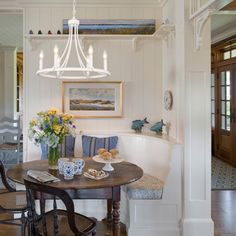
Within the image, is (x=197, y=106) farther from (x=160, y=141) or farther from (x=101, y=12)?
(x=101, y=12)

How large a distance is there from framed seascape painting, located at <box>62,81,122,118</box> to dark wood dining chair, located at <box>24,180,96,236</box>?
1.91m

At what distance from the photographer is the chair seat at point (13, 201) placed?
2557 mm

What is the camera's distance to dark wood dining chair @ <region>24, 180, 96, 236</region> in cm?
183

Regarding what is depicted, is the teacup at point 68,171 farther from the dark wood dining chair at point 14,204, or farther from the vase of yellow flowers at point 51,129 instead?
the dark wood dining chair at point 14,204

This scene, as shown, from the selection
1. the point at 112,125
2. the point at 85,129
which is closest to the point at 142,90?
the point at 112,125

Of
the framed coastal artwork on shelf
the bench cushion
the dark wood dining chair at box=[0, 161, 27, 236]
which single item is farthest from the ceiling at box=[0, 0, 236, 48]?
the bench cushion

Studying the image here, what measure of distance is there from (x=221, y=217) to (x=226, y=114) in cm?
347

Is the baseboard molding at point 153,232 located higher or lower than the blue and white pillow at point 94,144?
lower

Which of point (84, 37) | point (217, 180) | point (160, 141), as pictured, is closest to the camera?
point (160, 141)

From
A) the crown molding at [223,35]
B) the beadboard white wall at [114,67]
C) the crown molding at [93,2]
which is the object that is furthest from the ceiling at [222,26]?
the beadboard white wall at [114,67]

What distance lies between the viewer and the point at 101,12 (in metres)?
4.06

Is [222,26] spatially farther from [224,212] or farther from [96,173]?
[96,173]

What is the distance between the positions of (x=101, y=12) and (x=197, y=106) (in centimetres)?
203

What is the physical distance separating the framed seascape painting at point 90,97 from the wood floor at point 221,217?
154 centimetres
